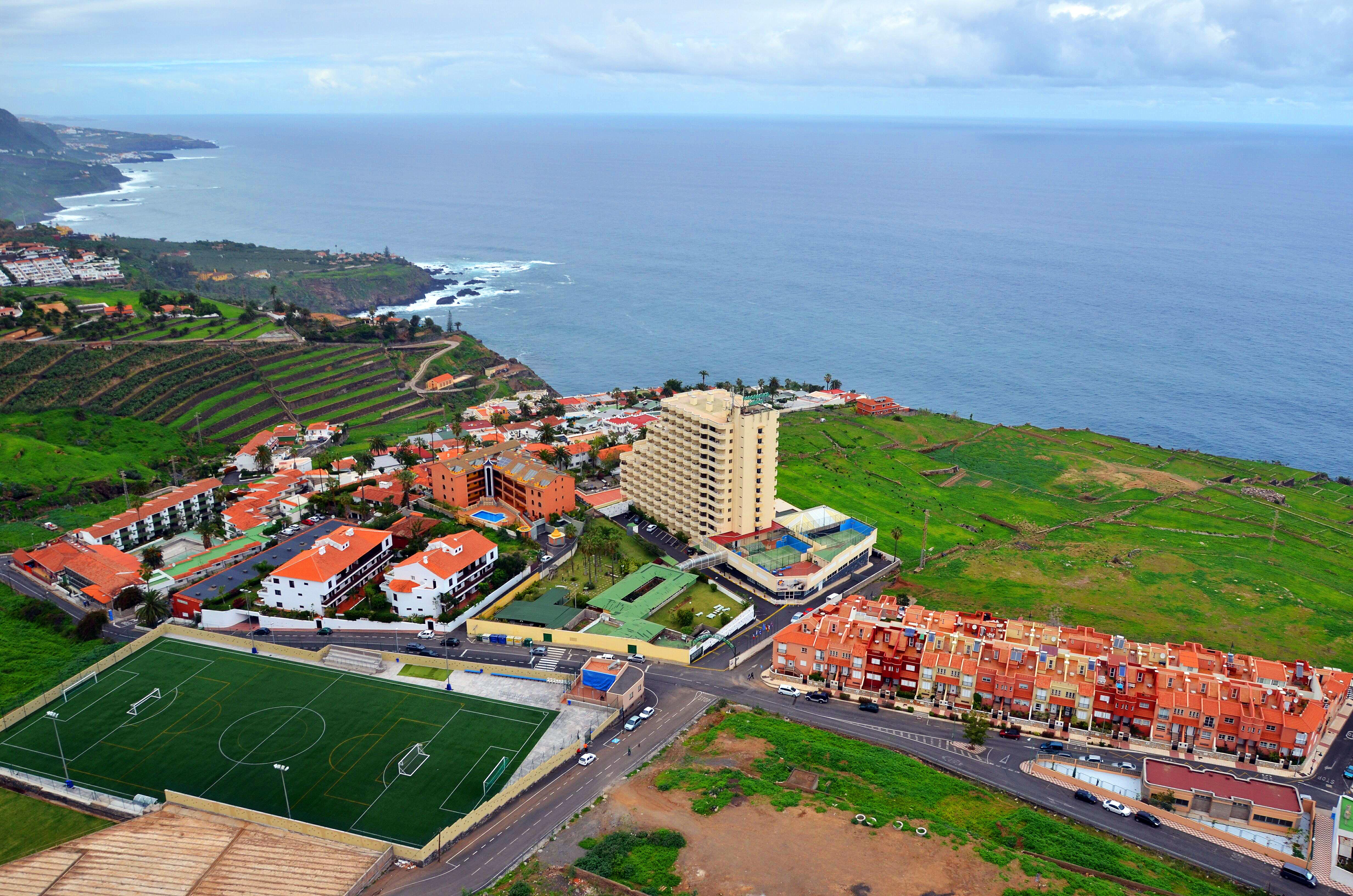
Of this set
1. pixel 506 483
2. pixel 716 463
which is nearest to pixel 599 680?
pixel 716 463

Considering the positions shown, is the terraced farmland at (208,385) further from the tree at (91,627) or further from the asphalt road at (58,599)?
the tree at (91,627)

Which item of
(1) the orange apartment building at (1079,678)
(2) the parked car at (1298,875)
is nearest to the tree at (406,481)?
(1) the orange apartment building at (1079,678)

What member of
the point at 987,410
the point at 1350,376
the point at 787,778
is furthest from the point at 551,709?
the point at 1350,376

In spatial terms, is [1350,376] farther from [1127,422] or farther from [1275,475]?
[1275,475]

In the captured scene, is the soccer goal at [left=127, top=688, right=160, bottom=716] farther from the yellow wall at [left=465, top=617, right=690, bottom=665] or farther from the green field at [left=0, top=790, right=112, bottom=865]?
the yellow wall at [left=465, top=617, right=690, bottom=665]

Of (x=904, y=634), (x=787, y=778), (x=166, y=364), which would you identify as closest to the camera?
(x=787, y=778)

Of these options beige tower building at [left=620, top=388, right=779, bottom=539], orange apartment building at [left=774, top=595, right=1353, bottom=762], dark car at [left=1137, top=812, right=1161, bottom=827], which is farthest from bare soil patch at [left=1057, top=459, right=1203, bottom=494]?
dark car at [left=1137, top=812, right=1161, bottom=827]
